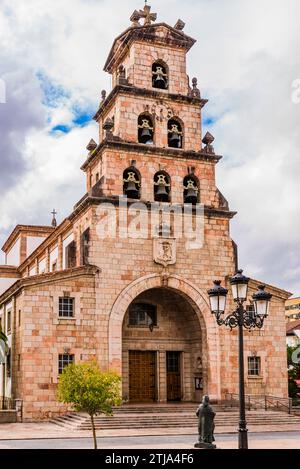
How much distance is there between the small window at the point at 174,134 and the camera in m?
38.0

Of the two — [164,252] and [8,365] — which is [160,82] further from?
[8,365]

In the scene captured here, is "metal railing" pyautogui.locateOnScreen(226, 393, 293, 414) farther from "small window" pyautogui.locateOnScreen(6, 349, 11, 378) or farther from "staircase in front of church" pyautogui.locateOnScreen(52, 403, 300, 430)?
"small window" pyautogui.locateOnScreen(6, 349, 11, 378)

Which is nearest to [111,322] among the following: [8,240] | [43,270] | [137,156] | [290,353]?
[137,156]

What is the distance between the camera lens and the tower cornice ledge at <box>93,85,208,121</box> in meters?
37.1

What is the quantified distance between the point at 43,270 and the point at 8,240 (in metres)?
13.3

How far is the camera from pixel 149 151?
36531 mm

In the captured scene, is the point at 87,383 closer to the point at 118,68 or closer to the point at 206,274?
the point at 206,274

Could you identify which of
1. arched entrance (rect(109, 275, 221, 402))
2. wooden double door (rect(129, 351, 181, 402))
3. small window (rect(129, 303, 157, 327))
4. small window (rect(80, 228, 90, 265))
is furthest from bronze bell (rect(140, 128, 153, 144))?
wooden double door (rect(129, 351, 181, 402))

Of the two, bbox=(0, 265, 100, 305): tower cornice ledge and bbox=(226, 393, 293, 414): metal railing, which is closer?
bbox=(0, 265, 100, 305): tower cornice ledge

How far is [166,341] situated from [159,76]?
49.1ft

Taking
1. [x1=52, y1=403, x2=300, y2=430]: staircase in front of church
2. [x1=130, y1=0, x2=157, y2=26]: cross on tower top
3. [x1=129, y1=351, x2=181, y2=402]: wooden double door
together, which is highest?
[x1=130, y1=0, x2=157, y2=26]: cross on tower top

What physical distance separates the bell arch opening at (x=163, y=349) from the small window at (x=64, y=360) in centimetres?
401

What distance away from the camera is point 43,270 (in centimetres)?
4547

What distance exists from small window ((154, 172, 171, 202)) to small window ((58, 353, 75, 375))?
9693mm
